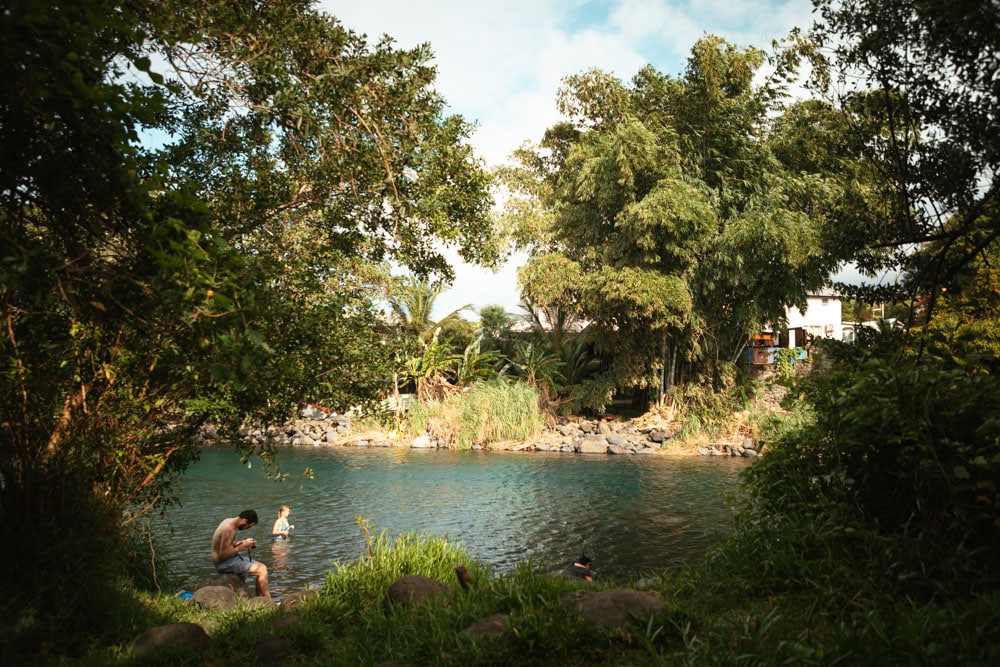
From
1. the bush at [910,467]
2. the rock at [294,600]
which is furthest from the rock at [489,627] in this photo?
the rock at [294,600]

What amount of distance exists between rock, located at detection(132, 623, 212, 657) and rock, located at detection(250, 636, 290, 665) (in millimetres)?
351

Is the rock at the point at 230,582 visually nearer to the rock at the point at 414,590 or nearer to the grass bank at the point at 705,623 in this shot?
the grass bank at the point at 705,623

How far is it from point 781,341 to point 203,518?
86.5 feet

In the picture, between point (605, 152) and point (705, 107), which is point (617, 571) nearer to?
point (605, 152)

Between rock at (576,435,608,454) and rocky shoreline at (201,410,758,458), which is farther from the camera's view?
rock at (576,435,608,454)

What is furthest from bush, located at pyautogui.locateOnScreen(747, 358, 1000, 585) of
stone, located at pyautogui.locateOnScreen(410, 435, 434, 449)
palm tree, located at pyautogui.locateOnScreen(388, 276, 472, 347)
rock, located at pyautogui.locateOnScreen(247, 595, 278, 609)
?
palm tree, located at pyautogui.locateOnScreen(388, 276, 472, 347)

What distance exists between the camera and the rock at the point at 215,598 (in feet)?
25.0

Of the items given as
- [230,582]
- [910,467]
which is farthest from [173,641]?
[910,467]

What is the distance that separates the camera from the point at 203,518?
14195 mm

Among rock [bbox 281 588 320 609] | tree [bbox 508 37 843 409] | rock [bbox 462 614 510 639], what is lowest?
rock [bbox 281 588 320 609]

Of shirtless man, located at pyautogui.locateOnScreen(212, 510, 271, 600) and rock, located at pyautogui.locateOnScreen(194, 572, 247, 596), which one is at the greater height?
shirtless man, located at pyautogui.locateOnScreen(212, 510, 271, 600)

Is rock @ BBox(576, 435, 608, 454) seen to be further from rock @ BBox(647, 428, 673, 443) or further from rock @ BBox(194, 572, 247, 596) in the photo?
rock @ BBox(194, 572, 247, 596)

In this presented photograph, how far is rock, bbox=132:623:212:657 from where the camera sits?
514 cm

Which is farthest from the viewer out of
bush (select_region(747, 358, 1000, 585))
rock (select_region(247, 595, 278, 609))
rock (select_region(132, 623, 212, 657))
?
rock (select_region(247, 595, 278, 609))
